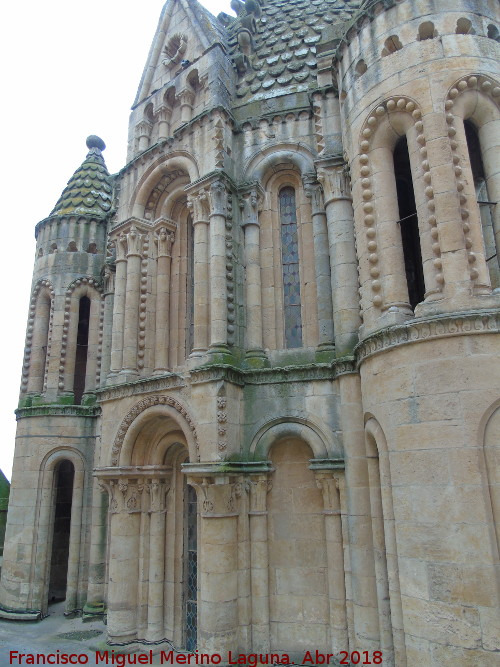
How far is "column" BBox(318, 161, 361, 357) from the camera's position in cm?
1080

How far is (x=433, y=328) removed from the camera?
322 inches

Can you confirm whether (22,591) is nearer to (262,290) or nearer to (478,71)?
(262,290)

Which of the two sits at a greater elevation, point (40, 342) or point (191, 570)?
point (40, 342)

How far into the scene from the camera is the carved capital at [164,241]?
14.3m

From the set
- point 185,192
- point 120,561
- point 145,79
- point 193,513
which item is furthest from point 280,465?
point 145,79

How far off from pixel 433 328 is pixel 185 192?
8.19m

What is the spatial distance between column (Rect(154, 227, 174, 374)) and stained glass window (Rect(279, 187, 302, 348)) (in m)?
3.44

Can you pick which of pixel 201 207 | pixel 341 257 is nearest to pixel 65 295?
pixel 201 207

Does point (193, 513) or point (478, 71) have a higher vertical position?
point (478, 71)

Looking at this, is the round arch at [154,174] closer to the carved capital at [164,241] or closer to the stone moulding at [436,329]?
the carved capital at [164,241]

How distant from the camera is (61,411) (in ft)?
54.8

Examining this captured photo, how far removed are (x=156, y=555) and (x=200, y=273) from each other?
717cm

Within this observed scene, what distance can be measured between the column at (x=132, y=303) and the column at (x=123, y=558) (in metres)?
3.07

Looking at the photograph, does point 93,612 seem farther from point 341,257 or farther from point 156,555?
point 341,257
